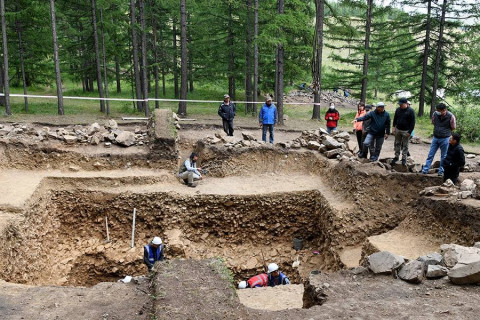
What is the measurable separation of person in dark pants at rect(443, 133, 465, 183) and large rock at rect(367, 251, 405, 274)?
4117mm

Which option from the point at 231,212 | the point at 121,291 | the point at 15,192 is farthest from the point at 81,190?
the point at 121,291

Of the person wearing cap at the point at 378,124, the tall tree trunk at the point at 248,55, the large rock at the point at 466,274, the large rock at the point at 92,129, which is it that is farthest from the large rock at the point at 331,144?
the tall tree trunk at the point at 248,55

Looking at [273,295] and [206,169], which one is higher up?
[206,169]

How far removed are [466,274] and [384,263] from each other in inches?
50.7

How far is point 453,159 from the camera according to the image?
10000 mm

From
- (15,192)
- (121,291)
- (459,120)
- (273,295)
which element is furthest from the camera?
(459,120)

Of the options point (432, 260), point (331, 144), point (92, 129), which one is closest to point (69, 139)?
point (92, 129)

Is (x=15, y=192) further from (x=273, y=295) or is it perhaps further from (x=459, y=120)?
(x=459, y=120)

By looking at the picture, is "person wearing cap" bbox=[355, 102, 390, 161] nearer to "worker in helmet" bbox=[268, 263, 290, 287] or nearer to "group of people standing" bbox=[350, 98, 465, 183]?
"group of people standing" bbox=[350, 98, 465, 183]

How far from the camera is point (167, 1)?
23141mm

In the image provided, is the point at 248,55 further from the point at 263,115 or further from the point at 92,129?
the point at 92,129

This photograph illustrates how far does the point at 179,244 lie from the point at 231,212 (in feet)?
6.43

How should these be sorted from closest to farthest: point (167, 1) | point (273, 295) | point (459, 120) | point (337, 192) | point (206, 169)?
point (273, 295) < point (337, 192) < point (206, 169) < point (459, 120) < point (167, 1)

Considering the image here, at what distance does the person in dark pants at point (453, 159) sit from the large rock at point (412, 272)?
13.7ft
